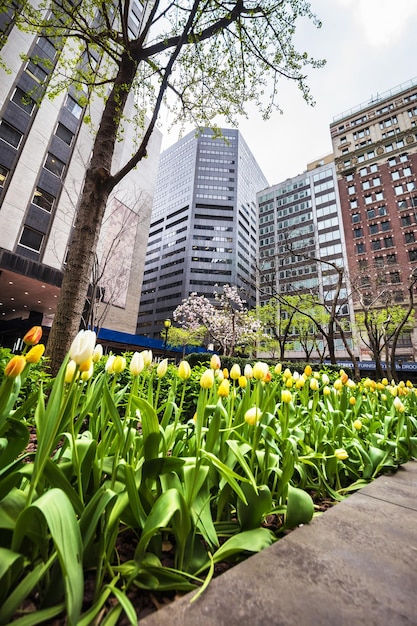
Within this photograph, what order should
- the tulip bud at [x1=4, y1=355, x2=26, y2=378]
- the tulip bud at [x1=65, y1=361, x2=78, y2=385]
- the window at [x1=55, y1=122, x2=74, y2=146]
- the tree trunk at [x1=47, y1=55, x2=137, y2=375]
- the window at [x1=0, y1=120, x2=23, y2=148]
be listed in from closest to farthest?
the tulip bud at [x1=4, y1=355, x2=26, y2=378], the tulip bud at [x1=65, y1=361, x2=78, y2=385], the tree trunk at [x1=47, y1=55, x2=137, y2=375], the window at [x1=0, y1=120, x2=23, y2=148], the window at [x1=55, y1=122, x2=74, y2=146]

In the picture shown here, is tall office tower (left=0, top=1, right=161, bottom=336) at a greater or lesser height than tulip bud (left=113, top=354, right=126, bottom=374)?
greater

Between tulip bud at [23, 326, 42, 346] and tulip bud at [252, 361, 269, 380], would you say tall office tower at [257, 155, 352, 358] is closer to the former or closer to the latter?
tulip bud at [252, 361, 269, 380]

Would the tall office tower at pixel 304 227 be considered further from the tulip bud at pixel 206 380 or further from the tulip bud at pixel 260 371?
the tulip bud at pixel 206 380

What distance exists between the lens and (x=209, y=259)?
68.2 meters

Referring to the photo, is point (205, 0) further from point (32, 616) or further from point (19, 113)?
point (19, 113)

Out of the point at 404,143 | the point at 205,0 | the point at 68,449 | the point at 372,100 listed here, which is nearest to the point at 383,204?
the point at 404,143

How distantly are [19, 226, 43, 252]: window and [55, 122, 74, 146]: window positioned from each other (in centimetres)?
869

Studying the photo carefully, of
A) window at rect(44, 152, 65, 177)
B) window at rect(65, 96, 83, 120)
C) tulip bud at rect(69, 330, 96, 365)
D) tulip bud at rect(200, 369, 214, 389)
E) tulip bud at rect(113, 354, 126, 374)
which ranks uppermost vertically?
window at rect(65, 96, 83, 120)

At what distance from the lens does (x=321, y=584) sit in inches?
36.8

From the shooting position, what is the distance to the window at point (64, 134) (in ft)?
68.8

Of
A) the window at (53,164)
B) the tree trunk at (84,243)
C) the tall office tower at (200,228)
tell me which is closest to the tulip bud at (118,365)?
the tree trunk at (84,243)

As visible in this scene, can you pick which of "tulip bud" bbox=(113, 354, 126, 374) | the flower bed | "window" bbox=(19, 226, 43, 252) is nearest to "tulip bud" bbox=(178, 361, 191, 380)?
the flower bed

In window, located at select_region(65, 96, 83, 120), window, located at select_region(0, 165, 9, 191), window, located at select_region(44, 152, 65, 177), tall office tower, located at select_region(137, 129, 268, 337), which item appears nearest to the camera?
window, located at select_region(0, 165, 9, 191)

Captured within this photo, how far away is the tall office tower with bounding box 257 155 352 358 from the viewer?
48.3 m
